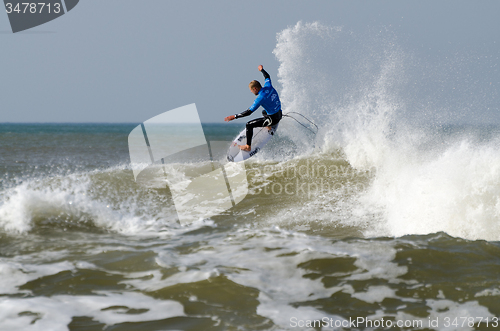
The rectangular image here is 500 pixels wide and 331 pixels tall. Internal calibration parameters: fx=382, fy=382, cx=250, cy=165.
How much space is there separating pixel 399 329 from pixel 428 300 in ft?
1.99

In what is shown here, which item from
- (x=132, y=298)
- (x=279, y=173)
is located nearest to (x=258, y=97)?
(x=279, y=173)

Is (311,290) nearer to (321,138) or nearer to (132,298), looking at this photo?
(132,298)

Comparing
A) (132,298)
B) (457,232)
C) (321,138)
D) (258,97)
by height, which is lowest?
(457,232)

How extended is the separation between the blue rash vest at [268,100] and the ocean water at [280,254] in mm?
1849

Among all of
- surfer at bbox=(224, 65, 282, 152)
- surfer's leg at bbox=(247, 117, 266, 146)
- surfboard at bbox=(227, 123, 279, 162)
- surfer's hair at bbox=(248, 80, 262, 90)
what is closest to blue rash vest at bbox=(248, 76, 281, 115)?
surfer at bbox=(224, 65, 282, 152)

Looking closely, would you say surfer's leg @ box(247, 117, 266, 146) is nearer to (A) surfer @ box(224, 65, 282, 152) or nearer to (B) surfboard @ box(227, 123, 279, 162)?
(A) surfer @ box(224, 65, 282, 152)

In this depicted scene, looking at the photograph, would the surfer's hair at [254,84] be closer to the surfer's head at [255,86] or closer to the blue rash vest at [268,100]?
the surfer's head at [255,86]

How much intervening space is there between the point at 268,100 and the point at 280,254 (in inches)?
204

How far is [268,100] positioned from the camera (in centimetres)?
913

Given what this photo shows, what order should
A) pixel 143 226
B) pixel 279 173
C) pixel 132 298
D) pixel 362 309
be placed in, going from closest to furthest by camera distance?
1. pixel 362 309
2. pixel 132 298
3. pixel 143 226
4. pixel 279 173

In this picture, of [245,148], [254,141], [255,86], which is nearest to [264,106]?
[255,86]

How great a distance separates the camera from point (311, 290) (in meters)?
3.86

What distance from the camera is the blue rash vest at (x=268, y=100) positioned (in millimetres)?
8938

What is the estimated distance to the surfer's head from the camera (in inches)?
355
